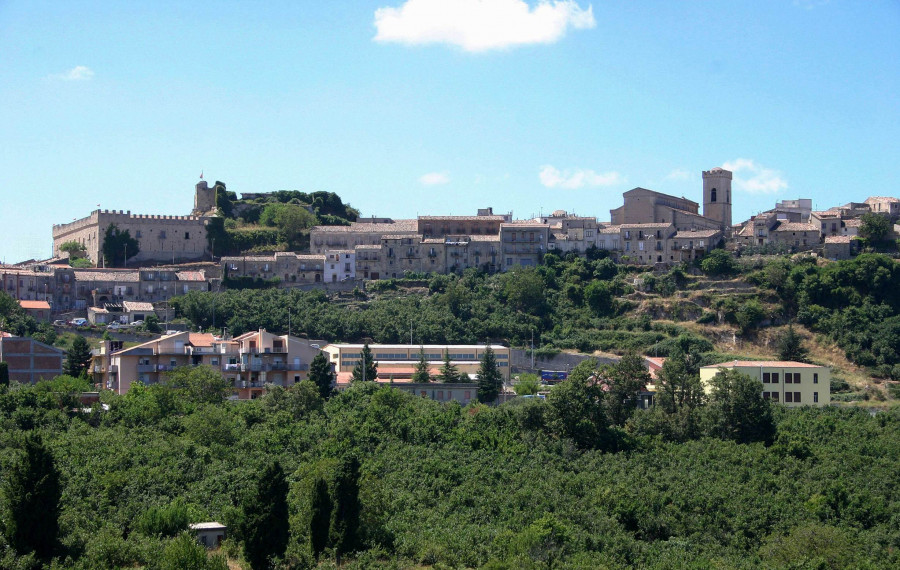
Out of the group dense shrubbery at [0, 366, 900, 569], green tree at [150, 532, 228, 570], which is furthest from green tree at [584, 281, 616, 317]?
green tree at [150, 532, 228, 570]

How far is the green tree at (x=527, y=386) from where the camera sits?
5794cm

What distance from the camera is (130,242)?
3238 inches

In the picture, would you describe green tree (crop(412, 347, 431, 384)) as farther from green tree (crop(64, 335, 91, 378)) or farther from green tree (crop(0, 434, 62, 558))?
green tree (crop(0, 434, 62, 558))

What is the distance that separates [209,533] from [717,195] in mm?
59374

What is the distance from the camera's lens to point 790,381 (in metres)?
55.8

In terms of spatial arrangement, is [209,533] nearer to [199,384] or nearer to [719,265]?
[199,384]

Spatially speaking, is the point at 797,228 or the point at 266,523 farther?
the point at 797,228

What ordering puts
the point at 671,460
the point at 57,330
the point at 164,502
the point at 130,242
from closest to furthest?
1. the point at 164,502
2. the point at 671,460
3. the point at 57,330
4. the point at 130,242

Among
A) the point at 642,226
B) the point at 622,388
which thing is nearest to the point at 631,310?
the point at 642,226

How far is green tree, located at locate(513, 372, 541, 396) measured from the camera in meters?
57.9

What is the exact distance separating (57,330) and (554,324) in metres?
25.7

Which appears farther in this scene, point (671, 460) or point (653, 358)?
point (653, 358)

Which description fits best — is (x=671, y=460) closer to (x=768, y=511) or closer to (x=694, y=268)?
(x=768, y=511)

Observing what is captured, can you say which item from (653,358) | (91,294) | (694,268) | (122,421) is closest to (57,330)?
(91,294)
